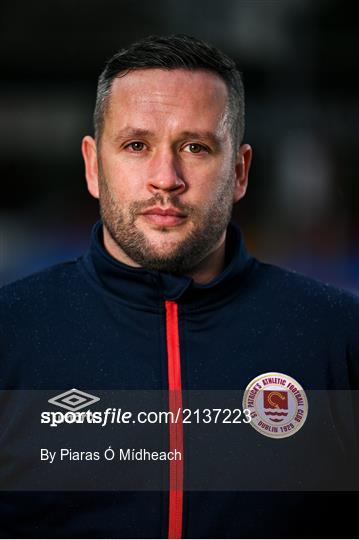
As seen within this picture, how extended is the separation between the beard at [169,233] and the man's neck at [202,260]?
0.02 meters

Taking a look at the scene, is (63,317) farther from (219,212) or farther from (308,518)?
(308,518)

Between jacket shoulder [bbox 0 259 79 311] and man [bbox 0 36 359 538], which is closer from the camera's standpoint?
man [bbox 0 36 359 538]

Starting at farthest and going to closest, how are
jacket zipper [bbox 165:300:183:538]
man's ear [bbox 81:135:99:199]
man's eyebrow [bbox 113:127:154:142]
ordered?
man's ear [bbox 81:135:99:199] → man's eyebrow [bbox 113:127:154:142] → jacket zipper [bbox 165:300:183:538]

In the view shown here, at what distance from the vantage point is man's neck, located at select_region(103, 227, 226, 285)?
1962 millimetres

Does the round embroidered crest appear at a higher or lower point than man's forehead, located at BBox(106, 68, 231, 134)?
lower

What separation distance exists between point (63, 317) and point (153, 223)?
0.33 metres

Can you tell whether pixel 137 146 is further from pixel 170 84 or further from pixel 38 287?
pixel 38 287

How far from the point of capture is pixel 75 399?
186cm

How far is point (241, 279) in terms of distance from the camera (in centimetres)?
202

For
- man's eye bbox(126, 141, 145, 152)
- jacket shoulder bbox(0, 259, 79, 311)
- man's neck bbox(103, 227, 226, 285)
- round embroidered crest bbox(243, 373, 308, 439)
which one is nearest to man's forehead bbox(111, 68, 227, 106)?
man's eye bbox(126, 141, 145, 152)

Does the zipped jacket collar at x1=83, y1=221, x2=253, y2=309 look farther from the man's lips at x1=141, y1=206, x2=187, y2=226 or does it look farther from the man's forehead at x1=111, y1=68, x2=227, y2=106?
the man's forehead at x1=111, y1=68, x2=227, y2=106

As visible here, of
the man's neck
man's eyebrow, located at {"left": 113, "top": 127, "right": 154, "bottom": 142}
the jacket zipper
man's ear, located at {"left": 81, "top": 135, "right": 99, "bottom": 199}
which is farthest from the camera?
man's ear, located at {"left": 81, "top": 135, "right": 99, "bottom": 199}

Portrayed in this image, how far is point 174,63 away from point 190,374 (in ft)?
2.46

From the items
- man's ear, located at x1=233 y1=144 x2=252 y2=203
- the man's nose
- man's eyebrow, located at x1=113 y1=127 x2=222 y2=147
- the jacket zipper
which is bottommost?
the jacket zipper
